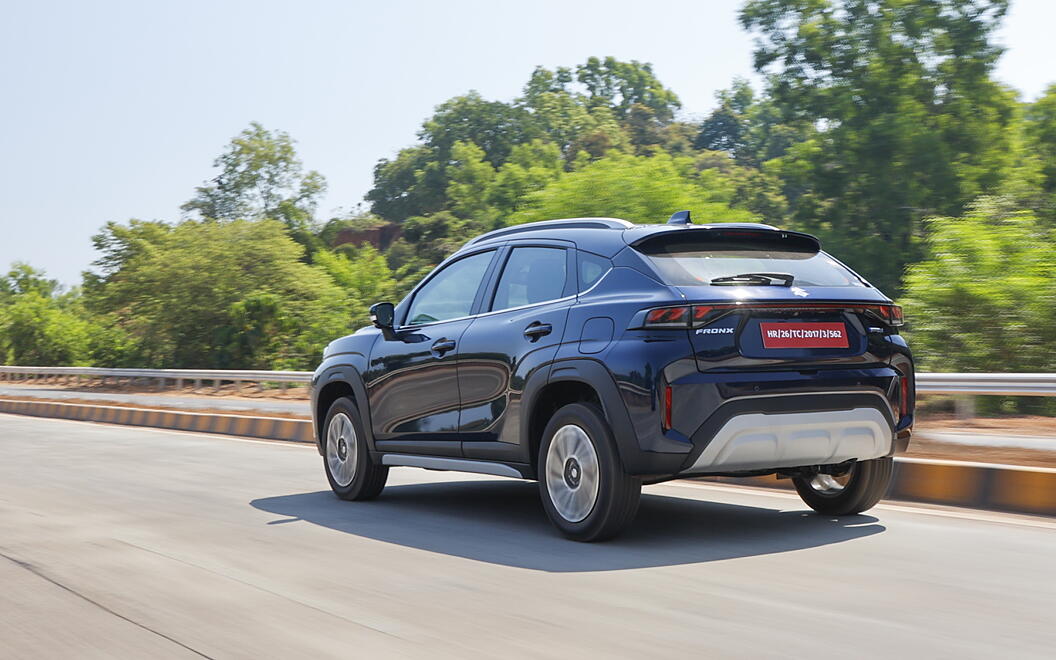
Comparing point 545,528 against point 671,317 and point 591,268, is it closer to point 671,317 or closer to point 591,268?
point 591,268

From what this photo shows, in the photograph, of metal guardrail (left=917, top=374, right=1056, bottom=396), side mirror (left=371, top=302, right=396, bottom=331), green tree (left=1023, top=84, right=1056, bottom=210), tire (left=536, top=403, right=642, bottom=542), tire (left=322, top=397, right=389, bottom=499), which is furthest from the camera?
green tree (left=1023, top=84, right=1056, bottom=210)

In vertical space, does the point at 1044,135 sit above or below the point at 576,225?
above

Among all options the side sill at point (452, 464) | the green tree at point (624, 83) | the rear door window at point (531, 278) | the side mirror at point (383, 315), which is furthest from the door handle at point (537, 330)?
the green tree at point (624, 83)

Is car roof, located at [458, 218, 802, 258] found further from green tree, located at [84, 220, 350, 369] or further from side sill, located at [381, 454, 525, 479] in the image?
green tree, located at [84, 220, 350, 369]

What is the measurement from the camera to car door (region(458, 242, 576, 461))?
21.9 ft

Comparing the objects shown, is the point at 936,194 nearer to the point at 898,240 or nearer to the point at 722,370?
the point at 898,240

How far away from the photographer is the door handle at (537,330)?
21.6 ft

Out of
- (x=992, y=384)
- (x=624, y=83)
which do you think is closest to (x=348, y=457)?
(x=992, y=384)

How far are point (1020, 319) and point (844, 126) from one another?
22.2 m

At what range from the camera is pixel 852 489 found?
7.09m

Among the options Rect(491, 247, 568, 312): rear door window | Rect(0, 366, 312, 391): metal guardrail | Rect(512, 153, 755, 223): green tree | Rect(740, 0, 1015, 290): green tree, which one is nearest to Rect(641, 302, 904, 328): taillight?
Rect(491, 247, 568, 312): rear door window

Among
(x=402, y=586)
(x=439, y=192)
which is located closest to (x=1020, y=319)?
(x=402, y=586)

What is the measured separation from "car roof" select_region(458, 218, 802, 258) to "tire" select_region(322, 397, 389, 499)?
6.38 ft

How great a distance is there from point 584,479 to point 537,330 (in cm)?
91
